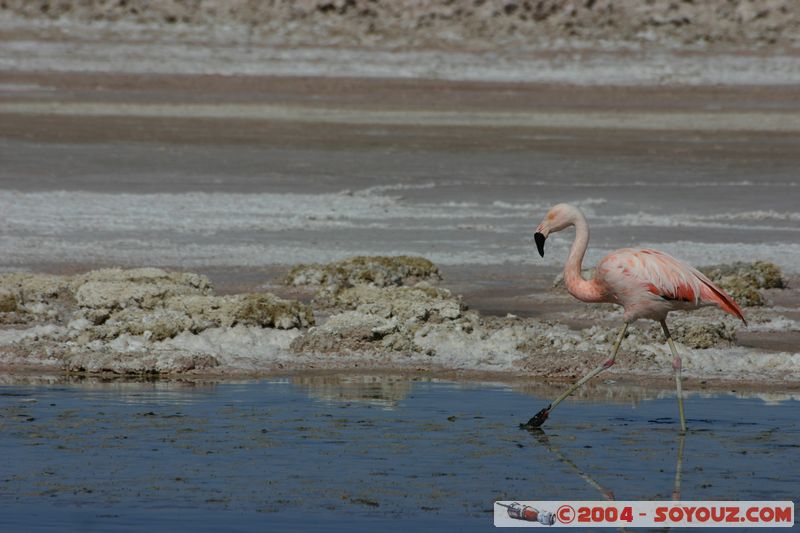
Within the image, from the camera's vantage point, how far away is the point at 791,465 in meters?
8.90

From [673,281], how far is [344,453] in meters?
2.56

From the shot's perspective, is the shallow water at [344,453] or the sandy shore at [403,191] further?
the sandy shore at [403,191]

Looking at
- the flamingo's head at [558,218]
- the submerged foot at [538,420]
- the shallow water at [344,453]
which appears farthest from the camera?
the flamingo's head at [558,218]

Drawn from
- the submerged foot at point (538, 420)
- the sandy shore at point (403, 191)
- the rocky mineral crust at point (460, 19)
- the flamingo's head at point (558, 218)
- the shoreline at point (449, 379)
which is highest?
the rocky mineral crust at point (460, 19)

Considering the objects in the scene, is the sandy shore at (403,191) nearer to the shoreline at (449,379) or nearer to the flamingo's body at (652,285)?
the shoreline at (449,379)

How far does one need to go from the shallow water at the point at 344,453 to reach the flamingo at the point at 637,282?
0.63m

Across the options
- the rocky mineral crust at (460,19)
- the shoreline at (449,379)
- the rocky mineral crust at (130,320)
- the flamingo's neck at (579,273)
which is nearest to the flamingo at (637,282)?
the flamingo's neck at (579,273)

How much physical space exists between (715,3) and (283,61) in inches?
813

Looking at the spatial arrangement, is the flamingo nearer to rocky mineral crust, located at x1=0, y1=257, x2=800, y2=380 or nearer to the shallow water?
the shallow water

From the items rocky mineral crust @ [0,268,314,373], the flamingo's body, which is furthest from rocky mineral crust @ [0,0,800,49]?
the flamingo's body

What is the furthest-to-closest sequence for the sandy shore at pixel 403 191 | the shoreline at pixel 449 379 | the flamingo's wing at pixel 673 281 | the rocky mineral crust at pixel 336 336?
the sandy shore at pixel 403 191 → the rocky mineral crust at pixel 336 336 → the shoreline at pixel 449 379 → the flamingo's wing at pixel 673 281

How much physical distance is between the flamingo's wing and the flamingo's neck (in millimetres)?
284

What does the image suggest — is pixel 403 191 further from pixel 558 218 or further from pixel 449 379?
pixel 558 218

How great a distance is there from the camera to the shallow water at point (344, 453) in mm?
7996
